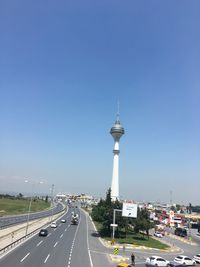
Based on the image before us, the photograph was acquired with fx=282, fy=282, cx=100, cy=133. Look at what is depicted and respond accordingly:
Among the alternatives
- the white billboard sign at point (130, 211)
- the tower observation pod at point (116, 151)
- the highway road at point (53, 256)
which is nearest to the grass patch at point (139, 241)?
the white billboard sign at point (130, 211)

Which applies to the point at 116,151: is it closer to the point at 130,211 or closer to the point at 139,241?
the point at 139,241

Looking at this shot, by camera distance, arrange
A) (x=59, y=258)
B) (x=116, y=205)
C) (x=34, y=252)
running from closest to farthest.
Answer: (x=59, y=258) < (x=34, y=252) < (x=116, y=205)

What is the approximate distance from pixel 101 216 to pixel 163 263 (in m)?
36.8

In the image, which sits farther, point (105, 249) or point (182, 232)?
point (182, 232)

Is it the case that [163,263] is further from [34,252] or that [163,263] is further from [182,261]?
[34,252]

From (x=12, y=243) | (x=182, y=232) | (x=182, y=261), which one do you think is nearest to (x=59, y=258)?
(x=12, y=243)

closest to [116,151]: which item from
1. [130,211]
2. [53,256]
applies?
[130,211]

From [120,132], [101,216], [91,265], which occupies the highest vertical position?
[120,132]

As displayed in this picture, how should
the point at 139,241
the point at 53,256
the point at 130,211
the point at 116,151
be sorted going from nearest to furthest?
1. the point at 53,256
2. the point at 130,211
3. the point at 139,241
4. the point at 116,151

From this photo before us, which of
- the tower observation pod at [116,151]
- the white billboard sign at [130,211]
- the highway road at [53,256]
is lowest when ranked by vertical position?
the highway road at [53,256]

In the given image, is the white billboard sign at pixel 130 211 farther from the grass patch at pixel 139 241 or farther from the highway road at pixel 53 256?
the highway road at pixel 53 256

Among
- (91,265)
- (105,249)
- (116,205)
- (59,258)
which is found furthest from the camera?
(116,205)

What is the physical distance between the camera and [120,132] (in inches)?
6181

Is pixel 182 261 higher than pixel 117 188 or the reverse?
the reverse
